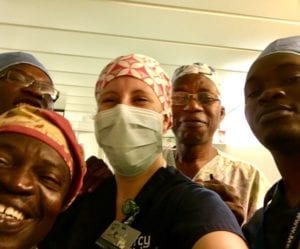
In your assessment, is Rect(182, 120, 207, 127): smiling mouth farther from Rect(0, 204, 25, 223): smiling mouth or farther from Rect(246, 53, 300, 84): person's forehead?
Rect(0, 204, 25, 223): smiling mouth

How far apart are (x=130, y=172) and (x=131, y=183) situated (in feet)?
0.10

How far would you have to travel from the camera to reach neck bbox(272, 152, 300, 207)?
3.34 feet

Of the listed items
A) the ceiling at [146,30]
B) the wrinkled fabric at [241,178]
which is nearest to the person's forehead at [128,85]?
the wrinkled fabric at [241,178]

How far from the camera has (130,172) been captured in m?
1.12

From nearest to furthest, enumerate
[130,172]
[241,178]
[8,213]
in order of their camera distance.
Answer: [8,213] → [130,172] → [241,178]

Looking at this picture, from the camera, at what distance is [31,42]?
7.18 feet

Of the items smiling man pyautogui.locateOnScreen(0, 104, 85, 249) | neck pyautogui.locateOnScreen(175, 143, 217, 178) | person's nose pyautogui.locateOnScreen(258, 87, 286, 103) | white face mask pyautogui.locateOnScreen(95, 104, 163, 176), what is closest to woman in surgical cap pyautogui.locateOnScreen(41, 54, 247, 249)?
white face mask pyautogui.locateOnScreen(95, 104, 163, 176)

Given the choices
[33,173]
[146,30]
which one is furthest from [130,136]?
[146,30]

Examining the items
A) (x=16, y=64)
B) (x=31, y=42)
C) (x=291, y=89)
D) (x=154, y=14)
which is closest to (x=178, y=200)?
(x=291, y=89)

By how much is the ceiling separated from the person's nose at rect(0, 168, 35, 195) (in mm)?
1199

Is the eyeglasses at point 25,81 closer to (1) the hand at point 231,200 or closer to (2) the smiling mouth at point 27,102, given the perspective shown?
(2) the smiling mouth at point 27,102

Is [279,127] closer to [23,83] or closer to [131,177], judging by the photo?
[131,177]

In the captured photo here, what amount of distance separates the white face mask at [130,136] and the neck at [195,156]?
44 cm

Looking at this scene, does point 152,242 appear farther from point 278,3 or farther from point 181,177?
point 278,3
